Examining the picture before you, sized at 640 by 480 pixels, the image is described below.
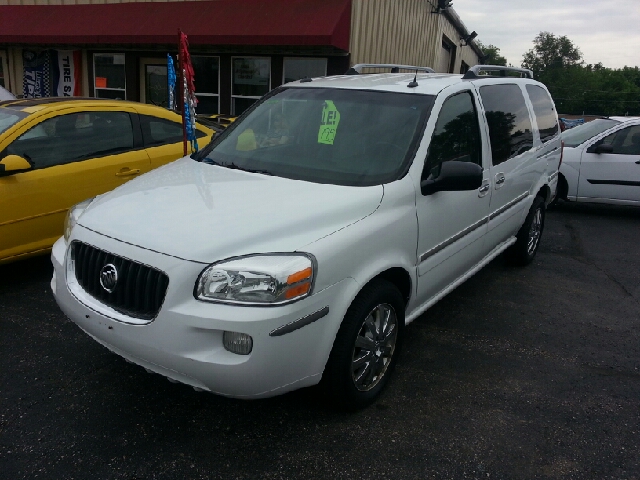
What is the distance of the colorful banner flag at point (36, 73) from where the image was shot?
14.7m

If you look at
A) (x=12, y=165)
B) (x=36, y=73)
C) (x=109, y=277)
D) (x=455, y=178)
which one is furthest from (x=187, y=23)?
(x=109, y=277)

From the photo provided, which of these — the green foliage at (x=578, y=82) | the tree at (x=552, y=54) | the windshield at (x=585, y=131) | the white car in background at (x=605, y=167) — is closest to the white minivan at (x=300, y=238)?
the white car in background at (x=605, y=167)

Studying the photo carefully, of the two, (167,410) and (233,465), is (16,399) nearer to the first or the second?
(167,410)

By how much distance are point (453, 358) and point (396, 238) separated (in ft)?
4.04

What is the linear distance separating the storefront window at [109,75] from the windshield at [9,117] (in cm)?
971

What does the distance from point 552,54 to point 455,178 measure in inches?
5145

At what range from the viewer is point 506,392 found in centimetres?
341

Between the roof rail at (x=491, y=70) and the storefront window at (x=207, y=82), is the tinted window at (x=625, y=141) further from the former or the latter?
the storefront window at (x=207, y=82)

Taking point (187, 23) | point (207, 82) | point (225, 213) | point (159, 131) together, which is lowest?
point (225, 213)

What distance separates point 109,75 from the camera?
14.2 m

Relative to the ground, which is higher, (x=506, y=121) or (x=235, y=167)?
(x=506, y=121)

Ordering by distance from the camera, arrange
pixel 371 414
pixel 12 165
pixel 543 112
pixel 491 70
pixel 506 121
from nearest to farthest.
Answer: pixel 371 414 → pixel 12 165 → pixel 506 121 → pixel 491 70 → pixel 543 112

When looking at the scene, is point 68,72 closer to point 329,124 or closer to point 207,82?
point 207,82

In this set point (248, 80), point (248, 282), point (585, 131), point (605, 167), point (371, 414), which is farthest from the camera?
point (248, 80)
